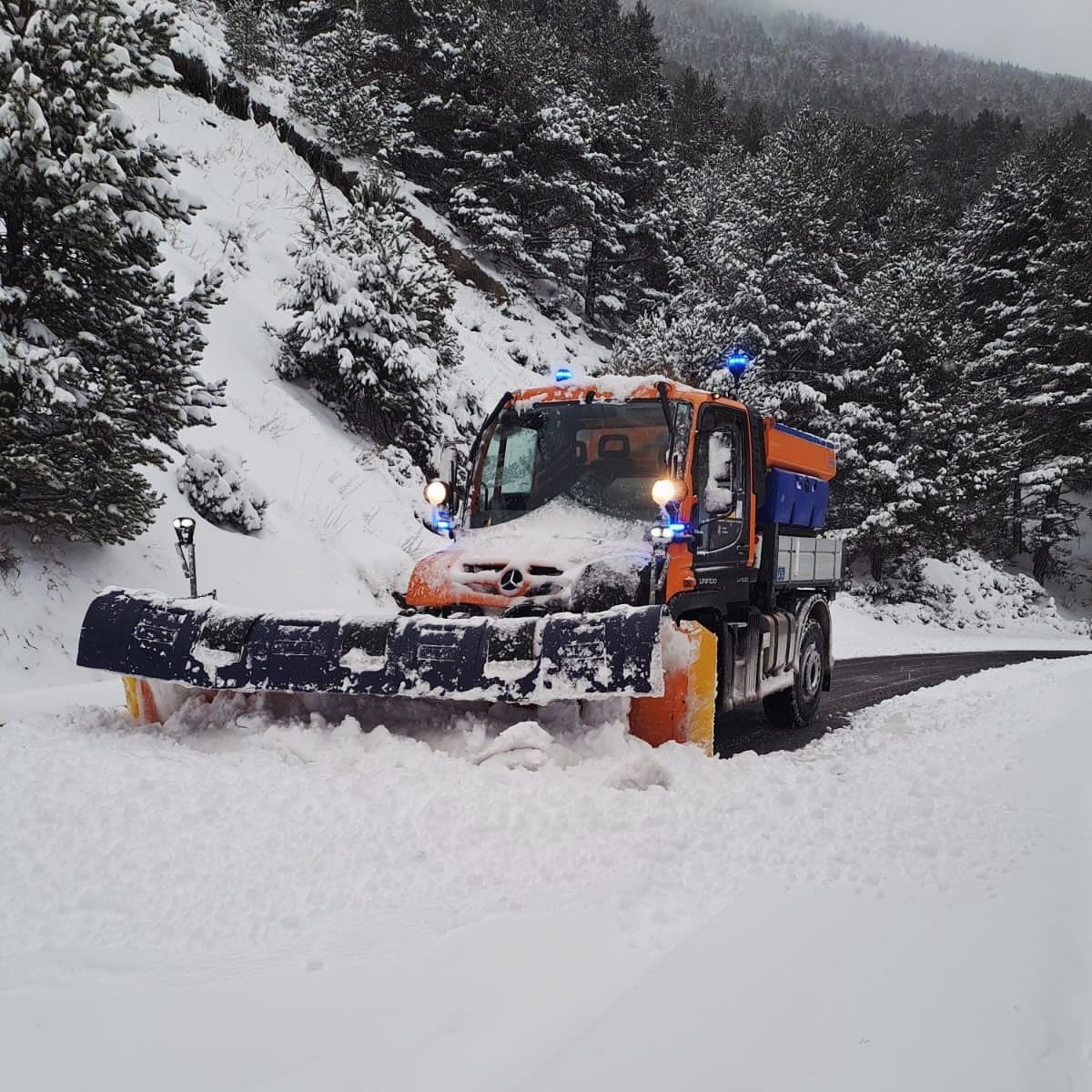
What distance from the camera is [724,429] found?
5.81 meters

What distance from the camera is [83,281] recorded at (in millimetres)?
7371

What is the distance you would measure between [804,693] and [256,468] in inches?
306

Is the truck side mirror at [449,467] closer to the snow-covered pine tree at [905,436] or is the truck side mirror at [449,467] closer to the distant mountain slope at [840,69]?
the snow-covered pine tree at [905,436]

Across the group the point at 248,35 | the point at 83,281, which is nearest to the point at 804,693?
the point at 83,281

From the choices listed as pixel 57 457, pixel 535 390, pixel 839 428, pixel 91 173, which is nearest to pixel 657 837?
pixel 535 390

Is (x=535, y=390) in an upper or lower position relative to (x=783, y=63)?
lower

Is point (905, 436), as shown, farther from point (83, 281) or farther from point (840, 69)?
point (840, 69)

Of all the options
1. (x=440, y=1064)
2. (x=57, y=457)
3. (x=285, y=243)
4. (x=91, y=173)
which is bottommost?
(x=440, y=1064)

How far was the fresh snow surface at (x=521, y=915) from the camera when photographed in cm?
205

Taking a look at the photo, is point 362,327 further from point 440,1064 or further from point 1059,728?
point 440,1064

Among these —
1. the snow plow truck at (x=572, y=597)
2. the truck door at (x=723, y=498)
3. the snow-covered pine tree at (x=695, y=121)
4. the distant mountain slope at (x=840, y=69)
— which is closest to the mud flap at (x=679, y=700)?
the snow plow truck at (x=572, y=597)

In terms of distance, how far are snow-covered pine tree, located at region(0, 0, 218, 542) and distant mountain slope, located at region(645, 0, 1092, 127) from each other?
8774 centimetres

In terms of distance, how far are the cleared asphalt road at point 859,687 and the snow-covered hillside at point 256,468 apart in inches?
199

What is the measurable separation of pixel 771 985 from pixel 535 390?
4412 mm
